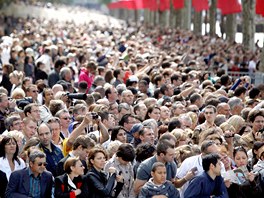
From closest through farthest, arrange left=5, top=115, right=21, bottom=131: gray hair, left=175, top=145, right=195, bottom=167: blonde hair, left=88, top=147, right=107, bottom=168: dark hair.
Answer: left=88, top=147, right=107, bottom=168: dark hair → left=175, top=145, right=195, bottom=167: blonde hair → left=5, top=115, right=21, bottom=131: gray hair

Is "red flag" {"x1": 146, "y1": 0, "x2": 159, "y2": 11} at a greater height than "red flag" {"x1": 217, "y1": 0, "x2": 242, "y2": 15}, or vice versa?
"red flag" {"x1": 217, "y1": 0, "x2": 242, "y2": 15}

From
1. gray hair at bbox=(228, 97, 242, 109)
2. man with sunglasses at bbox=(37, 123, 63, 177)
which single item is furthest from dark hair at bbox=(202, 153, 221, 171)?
gray hair at bbox=(228, 97, 242, 109)

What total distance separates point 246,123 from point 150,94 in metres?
5.32

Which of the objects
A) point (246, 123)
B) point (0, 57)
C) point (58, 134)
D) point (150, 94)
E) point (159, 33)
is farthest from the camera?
point (159, 33)

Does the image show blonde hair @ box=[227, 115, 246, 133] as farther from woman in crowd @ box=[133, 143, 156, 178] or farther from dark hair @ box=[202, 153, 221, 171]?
dark hair @ box=[202, 153, 221, 171]

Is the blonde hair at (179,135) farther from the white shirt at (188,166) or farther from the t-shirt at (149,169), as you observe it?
the t-shirt at (149,169)

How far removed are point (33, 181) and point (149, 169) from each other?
134 cm

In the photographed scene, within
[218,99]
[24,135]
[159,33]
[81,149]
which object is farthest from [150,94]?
[159,33]

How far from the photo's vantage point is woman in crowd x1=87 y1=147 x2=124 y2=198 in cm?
1260

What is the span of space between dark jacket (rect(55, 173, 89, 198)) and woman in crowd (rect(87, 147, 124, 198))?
0.07 meters

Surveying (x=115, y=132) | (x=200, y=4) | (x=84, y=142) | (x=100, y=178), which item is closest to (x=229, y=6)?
(x=200, y=4)

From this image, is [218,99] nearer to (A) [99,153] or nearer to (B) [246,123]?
(B) [246,123]

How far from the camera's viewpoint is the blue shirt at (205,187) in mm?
12477

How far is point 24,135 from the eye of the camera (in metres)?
15.1
